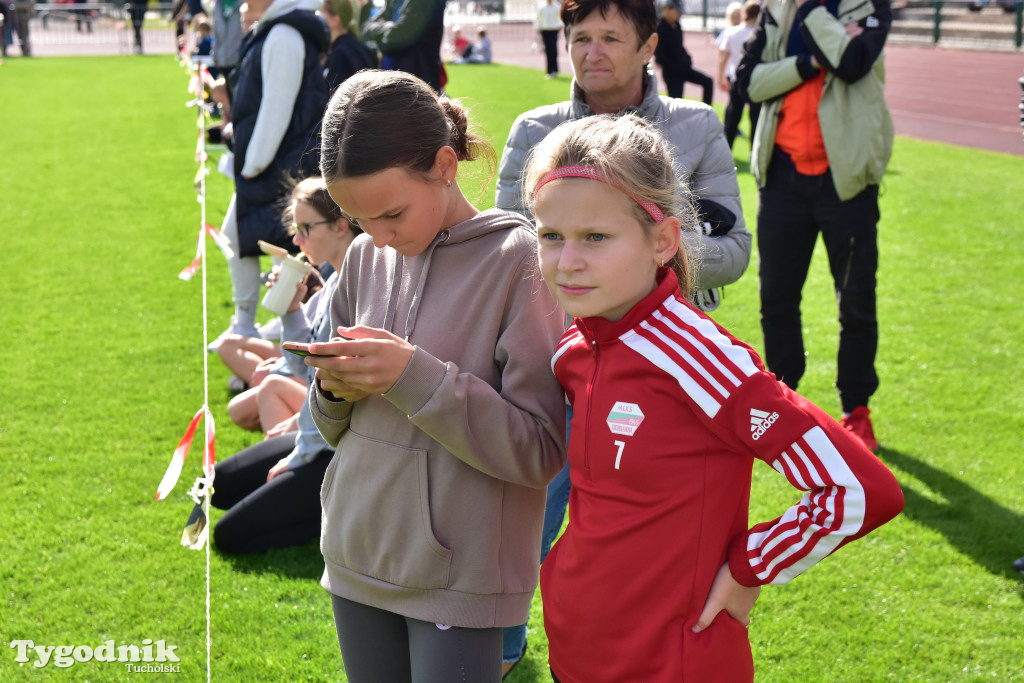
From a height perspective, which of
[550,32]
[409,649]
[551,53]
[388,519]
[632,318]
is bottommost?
[409,649]

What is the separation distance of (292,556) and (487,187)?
7.50ft

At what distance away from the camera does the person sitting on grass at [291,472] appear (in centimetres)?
387

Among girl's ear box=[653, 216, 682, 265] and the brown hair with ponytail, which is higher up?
the brown hair with ponytail

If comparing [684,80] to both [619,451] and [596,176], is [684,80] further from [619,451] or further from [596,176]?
[619,451]

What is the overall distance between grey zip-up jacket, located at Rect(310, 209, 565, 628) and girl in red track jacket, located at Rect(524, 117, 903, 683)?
0.13 meters

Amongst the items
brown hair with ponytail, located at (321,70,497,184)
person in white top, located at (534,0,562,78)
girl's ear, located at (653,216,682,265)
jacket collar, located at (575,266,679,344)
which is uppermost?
person in white top, located at (534,0,562,78)

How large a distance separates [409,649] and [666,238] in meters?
1.01

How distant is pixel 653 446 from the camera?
174 cm

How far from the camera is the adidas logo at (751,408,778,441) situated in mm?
1623

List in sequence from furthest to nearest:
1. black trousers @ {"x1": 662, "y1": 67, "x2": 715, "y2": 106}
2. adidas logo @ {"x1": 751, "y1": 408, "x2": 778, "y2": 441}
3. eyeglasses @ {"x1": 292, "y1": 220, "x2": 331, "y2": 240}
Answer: black trousers @ {"x1": 662, "y1": 67, "x2": 715, "y2": 106} → eyeglasses @ {"x1": 292, "y1": 220, "x2": 331, "y2": 240} → adidas logo @ {"x1": 751, "y1": 408, "x2": 778, "y2": 441}

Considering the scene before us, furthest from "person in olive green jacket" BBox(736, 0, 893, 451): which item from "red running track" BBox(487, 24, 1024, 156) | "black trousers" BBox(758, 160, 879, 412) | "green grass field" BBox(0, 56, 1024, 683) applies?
"red running track" BBox(487, 24, 1024, 156)

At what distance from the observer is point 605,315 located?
183cm

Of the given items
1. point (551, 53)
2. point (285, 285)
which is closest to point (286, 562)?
point (285, 285)

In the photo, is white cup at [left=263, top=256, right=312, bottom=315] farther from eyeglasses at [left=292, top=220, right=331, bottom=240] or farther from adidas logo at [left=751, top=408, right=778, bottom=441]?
adidas logo at [left=751, top=408, right=778, bottom=441]
